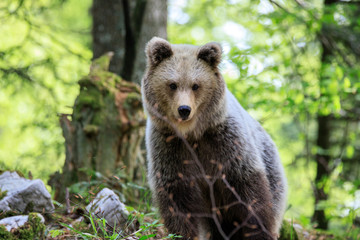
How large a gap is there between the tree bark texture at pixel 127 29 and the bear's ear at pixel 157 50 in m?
2.63

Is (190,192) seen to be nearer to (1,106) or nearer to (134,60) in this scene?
(134,60)

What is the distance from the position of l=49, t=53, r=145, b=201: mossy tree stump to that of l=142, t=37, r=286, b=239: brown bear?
1.55m

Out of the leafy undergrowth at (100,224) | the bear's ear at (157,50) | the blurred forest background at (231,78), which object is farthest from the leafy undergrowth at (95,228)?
A: the bear's ear at (157,50)

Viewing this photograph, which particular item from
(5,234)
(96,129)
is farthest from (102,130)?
(5,234)

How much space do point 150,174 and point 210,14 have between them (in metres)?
11.9

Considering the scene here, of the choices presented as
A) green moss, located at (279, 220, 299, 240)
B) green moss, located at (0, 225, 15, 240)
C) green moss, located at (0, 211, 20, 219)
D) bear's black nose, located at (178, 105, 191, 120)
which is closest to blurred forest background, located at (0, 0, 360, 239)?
green moss, located at (279, 220, 299, 240)

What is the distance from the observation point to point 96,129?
238 inches

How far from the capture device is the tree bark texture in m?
7.26

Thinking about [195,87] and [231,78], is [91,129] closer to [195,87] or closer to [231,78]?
[195,87]

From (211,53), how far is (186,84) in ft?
1.74

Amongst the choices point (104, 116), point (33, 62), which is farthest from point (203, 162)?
point (33, 62)

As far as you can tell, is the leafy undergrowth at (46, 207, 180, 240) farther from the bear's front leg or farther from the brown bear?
the brown bear

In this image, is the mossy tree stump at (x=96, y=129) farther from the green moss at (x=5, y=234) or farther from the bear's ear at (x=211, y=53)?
the green moss at (x=5, y=234)

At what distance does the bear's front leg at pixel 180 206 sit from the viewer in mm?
4441
